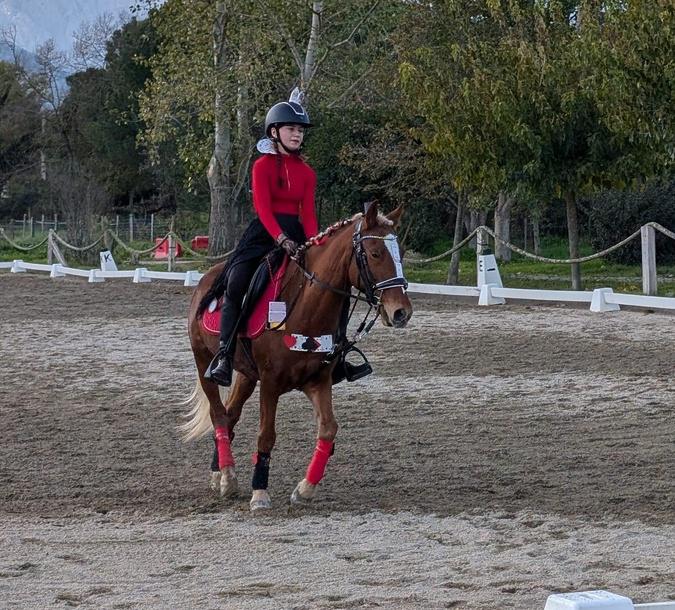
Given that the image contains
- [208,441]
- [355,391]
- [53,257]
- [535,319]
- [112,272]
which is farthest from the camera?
[53,257]

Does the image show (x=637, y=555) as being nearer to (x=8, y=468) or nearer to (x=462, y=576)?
(x=462, y=576)

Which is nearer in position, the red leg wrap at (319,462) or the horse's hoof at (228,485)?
the red leg wrap at (319,462)

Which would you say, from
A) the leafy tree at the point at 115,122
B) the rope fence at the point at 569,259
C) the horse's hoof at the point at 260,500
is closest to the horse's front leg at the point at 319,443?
the horse's hoof at the point at 260,500

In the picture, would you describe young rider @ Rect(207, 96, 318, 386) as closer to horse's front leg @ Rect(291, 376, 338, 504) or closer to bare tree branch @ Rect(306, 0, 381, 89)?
horse's front leg @ Rect(291, 376, 338, 504)

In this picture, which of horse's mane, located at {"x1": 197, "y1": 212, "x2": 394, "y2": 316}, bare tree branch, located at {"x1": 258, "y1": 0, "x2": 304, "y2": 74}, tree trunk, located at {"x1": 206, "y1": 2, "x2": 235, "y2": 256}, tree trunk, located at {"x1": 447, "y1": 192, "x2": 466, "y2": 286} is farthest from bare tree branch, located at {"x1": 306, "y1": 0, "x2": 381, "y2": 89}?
horse's mane, located at {"x1": 197, "y1": 212, "x2": 394, "y2": 316}

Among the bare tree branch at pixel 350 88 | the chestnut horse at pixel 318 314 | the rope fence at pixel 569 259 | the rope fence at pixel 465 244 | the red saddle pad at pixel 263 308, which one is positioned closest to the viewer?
the chestnut horse at pixel 318 314

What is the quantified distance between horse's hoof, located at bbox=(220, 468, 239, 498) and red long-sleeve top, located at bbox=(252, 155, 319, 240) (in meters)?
1.48

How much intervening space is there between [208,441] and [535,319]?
8771 millimetres

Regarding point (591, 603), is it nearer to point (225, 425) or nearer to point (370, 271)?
point (370, 271)

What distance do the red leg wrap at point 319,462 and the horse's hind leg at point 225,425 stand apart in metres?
0.61

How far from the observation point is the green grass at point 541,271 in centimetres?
2267

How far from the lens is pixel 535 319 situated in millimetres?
17172

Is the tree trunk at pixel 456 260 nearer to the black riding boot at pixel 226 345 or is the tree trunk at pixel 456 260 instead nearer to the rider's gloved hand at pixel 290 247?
the black riding boot at pixel 226 345

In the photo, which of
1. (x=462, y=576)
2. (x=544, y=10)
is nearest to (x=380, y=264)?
(x=462, y=576)
